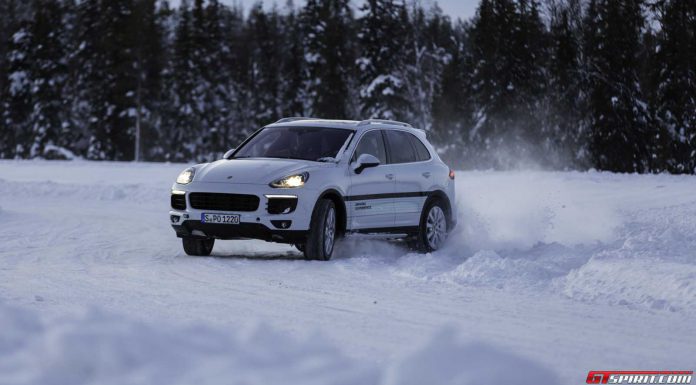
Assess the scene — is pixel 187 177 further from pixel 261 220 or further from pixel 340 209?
pixel 340 209

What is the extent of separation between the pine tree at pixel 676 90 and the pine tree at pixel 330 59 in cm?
2321

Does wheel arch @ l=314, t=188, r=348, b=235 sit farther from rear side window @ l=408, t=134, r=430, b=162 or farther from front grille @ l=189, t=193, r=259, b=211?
rear side window @ l=408, t=134, r=430, b=162

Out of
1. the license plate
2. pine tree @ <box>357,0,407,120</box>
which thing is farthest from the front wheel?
pine tree @ <box>357,0,407,120</box>

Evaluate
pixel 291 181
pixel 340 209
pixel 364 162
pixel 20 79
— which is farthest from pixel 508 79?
pixel 291 181

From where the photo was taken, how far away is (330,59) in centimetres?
6144

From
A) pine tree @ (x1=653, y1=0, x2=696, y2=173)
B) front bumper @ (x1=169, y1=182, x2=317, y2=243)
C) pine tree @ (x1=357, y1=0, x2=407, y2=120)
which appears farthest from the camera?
pine tree @ (x1=357, y1=0, x2=407, y2=120)

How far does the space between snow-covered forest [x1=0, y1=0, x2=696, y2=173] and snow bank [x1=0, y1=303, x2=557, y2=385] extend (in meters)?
36.6

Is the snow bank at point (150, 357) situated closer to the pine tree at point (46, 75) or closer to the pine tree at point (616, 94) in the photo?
the pine tree at point (616, 94)

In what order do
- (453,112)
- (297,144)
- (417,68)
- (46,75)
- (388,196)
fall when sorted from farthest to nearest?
(46,75) < (453,112) < (417,68) < (388,196) < (297,144)

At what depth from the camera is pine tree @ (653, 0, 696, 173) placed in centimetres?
3984

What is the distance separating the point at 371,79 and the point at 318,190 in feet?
153

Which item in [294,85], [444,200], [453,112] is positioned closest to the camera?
[444,200]

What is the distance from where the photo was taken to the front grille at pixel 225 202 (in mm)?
11117

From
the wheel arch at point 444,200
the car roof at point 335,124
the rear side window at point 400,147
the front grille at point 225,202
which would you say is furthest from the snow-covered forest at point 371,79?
the front grille at point 225,202
